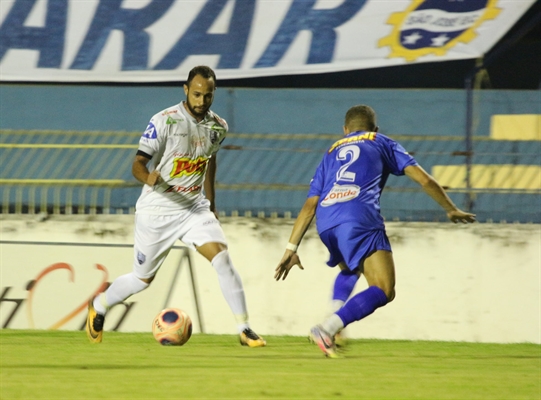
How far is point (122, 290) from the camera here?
7.06 m

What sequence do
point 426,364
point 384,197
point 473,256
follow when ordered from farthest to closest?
point 384,197, point 473,256, point 426,364

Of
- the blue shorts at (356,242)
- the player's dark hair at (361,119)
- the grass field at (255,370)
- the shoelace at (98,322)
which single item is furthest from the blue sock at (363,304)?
the shoelace at (98,322)

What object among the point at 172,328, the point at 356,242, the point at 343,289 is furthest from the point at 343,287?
the point at 172,328

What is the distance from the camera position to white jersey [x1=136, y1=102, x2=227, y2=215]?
6.68m

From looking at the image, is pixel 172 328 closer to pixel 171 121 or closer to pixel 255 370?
pixel 255 370

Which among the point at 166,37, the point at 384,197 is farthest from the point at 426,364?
the point at 166,37

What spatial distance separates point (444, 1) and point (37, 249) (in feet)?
17.2

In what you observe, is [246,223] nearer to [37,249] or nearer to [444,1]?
[37,249]

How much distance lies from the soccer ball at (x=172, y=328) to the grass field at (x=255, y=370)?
11cm

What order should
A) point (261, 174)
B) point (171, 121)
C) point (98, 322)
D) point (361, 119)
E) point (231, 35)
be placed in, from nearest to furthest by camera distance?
point (361, 119), point (171, 121), point (98, 322), point (261, 174), point (231, 35)

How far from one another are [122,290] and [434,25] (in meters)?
5.35

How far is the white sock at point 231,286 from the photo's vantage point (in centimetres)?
675

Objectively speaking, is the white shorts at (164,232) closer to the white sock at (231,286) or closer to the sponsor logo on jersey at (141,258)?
the sponsor logo on jersey at (141,258)

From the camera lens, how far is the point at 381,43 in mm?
10797
